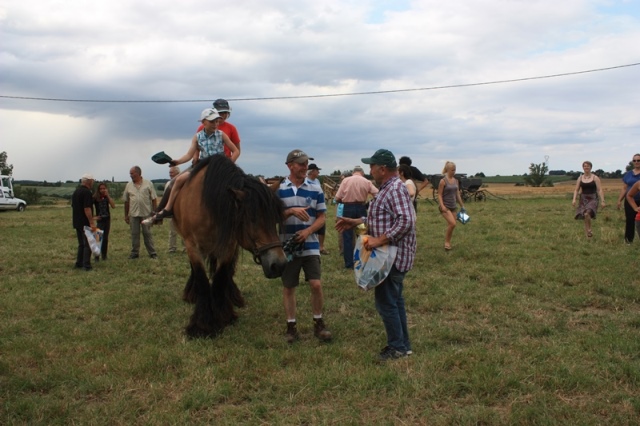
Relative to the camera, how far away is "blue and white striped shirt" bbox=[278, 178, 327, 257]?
4.95 meters

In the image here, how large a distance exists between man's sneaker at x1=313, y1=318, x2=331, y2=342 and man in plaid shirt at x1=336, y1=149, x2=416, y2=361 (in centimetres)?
65

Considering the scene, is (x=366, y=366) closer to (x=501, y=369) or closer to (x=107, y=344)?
(x=501, y=369)

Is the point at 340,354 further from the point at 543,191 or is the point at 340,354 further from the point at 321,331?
the point at 543,191

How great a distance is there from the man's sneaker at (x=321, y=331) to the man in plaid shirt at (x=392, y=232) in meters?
0.65

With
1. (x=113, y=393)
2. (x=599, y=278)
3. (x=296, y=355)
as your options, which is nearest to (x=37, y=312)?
(x=113, y=393)

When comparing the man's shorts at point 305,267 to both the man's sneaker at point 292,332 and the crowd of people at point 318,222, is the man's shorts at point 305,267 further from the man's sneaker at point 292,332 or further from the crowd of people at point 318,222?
the man's sneaker at point 292,332

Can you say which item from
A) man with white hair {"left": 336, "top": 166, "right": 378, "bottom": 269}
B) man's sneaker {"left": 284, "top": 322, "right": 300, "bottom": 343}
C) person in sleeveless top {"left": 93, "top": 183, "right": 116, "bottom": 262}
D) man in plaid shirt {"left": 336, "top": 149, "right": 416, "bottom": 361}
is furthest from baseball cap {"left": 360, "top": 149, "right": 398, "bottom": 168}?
person in sleeveless top {"left": 93, "top": 183, "right": 116, "bottom": 262}

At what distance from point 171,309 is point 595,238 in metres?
9.11

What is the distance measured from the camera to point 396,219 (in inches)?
169

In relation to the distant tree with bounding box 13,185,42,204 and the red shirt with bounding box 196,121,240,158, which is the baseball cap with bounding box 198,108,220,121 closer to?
the red shirt with bounding box 196,121,240,158

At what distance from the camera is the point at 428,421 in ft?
10.9

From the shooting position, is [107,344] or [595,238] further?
[595,238]

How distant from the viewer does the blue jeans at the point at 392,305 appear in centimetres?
443

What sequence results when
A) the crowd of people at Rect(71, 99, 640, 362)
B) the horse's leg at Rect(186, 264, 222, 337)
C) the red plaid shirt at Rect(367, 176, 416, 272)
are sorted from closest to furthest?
the red plaid shirt at Rect(367, 176, 416, 272) < the crowd of people at Rect(71, 99, 640, 362) < the horse's leg at Rect(186, 264, 222, 337)
